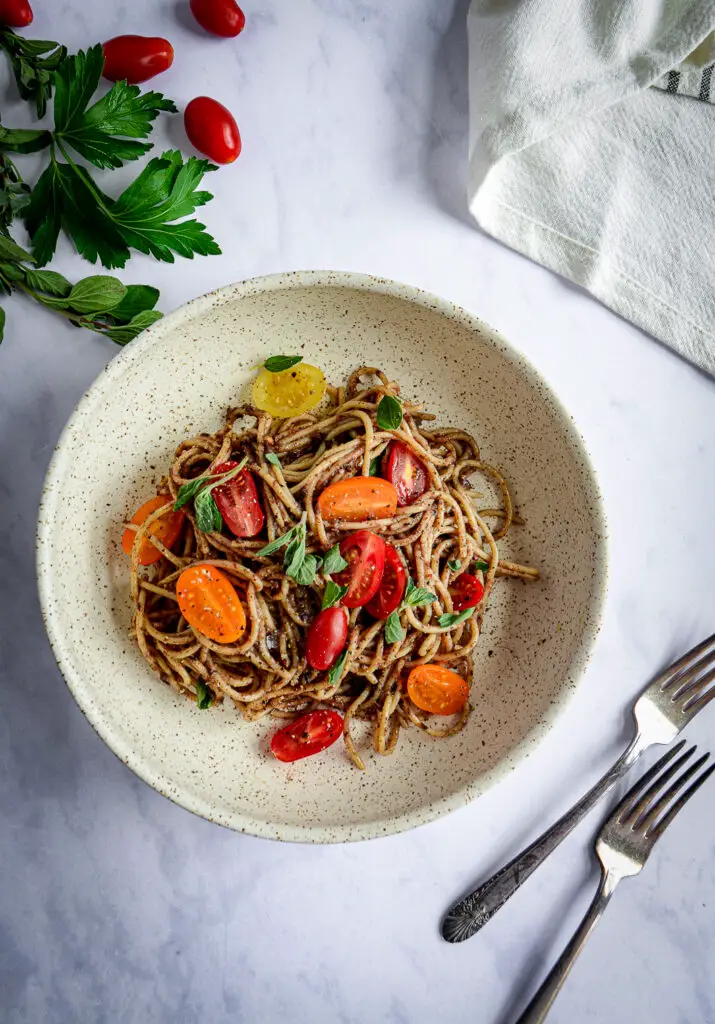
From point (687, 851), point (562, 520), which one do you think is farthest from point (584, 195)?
point (687, 851)

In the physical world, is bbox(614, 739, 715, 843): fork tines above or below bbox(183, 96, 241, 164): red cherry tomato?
below

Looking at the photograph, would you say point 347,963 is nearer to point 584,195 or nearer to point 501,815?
point 501,815

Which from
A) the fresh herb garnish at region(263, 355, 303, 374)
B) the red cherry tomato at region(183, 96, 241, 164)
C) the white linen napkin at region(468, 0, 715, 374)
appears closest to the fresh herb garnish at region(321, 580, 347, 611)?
the fresh herb garnish at region(263, 355, 303, 374)

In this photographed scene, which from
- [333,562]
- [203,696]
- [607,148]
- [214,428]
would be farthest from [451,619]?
[607,148]

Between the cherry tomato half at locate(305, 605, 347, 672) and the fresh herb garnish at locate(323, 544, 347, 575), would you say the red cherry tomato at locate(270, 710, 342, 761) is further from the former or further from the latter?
the fresh herb garnish at locate(323, 544, 347, 575)

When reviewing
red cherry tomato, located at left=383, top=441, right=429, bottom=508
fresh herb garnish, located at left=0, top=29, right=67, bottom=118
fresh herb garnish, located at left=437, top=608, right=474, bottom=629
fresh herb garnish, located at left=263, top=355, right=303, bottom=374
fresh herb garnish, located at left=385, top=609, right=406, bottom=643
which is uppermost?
fresh herb garnish, located at left=0, top=29, right=67, bottom=118

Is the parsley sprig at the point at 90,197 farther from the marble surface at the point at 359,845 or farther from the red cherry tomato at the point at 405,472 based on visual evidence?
the red cherry tomato at the point at 405,472

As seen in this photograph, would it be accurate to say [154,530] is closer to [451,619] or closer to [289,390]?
[289,390]

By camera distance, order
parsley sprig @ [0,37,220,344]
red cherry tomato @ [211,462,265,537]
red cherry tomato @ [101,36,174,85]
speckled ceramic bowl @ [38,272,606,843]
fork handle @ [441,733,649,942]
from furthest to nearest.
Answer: fork handle @ [441,733,649,942] → red cherry tomato @ [101,36,174,85] → parsley sprig @ [0,37,220,344] → red cherry tomato @ [211,462,265,537] → speckled ceramic bowl @ [38,272,606,843]
